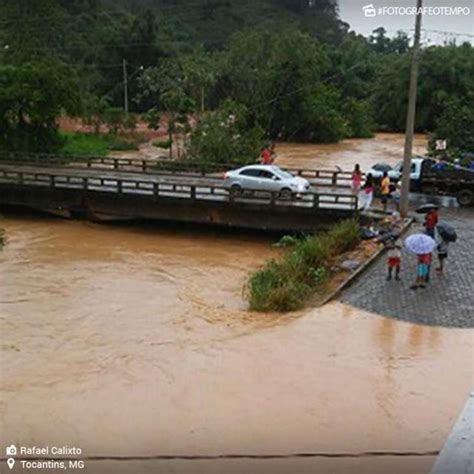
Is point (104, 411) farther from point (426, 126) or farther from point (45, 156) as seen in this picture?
point (426, 126)

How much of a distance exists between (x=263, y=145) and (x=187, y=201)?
11.8m

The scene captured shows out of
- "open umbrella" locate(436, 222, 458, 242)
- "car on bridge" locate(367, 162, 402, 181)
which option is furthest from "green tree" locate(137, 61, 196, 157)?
"open umbrella" locate(436, 222, 458, 242)

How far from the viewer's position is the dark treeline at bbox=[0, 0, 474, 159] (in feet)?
126

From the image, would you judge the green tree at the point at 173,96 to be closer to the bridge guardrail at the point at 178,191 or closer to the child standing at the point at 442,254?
the bridge guardrail at the point at 178,191

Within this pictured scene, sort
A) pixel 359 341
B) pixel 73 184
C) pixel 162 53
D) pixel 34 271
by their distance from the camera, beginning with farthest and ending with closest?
1. pixel 162 53
2. pixel 73 184
3. pixel 34 271
4. pixel 359 341

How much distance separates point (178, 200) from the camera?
2386 centimetres

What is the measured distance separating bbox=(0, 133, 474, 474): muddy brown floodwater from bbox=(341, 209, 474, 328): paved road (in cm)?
44

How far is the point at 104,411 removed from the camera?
424 inches

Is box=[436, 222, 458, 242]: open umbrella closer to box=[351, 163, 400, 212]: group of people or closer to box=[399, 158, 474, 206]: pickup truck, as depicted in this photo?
box=[351, 163, 400, 212]: group of people

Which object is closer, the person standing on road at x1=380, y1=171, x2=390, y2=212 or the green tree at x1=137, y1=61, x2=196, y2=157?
the person standing on road at x1=380, y1=171, x2=390, y2=212

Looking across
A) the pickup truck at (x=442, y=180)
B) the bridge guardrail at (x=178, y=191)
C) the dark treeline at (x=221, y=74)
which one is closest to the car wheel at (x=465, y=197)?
the pickup truck at (x=442, y=180)

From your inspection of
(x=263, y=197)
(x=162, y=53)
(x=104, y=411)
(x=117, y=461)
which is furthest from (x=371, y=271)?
(x=162, y=53)

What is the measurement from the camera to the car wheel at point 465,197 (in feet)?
77.0

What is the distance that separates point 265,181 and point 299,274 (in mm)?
7755
